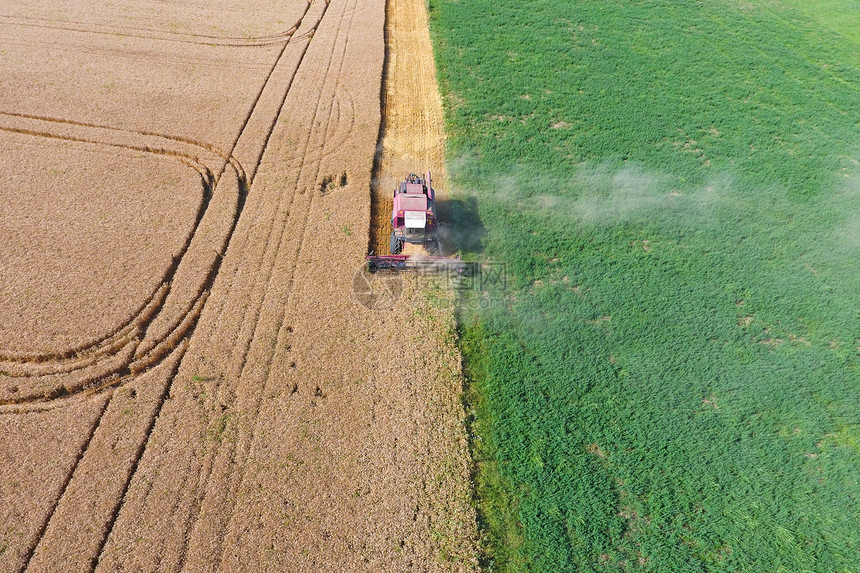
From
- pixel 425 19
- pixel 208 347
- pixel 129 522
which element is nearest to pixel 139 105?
pixel 208 347

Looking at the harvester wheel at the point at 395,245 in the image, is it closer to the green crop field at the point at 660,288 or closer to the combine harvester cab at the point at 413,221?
the combine harvester cab at the point at 413,221

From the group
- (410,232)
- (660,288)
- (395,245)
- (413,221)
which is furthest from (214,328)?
(660,288)

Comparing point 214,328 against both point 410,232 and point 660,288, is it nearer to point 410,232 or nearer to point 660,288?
point 410,232

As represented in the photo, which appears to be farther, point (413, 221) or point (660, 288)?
point (660, 288)

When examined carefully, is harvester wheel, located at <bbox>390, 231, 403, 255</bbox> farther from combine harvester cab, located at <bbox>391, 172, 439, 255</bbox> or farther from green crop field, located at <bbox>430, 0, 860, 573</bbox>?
green crop field, located at <bbox>430, 0, 860, 573</bbox>

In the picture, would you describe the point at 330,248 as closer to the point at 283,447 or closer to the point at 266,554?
the point at 283,447

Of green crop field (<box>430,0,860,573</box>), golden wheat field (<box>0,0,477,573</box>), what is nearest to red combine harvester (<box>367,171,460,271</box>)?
golden wheat field (<box>0,0,477,573</box>)

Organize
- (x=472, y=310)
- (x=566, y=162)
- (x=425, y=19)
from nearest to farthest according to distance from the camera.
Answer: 1. (x=472, y=310)
2. (x=566, y=162)
3. (x=425, y=19)
